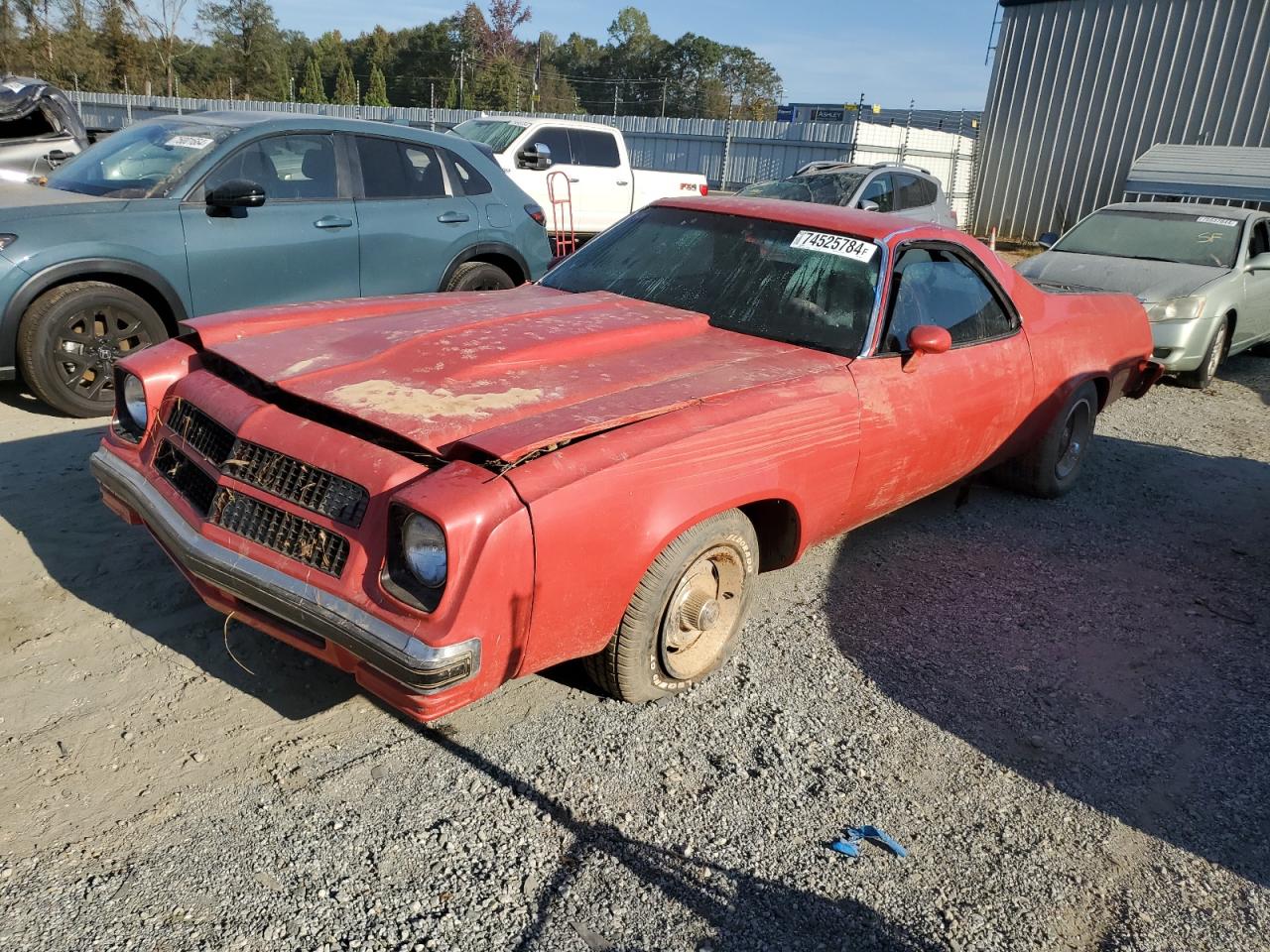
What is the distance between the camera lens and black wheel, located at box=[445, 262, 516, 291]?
22.6 feet

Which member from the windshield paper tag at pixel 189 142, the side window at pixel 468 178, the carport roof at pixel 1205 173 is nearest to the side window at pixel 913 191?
the carport roof at pixel 1205 173

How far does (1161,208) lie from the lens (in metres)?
9.42

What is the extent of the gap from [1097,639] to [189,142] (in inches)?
228

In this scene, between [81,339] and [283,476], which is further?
[81,339]

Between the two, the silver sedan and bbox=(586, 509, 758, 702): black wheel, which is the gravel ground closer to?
bbox=(586, 509, 758, 702): black wheel

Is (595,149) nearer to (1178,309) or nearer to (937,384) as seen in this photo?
(1178,309)

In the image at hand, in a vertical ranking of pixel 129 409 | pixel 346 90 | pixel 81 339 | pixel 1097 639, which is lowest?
pixel 1097 639

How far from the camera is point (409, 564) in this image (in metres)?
2.55

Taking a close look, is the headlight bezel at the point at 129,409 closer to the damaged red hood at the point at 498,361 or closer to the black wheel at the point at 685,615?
the damaged red hood at the point at 498,361

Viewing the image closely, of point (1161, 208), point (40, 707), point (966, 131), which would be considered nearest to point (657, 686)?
point (40, 707)

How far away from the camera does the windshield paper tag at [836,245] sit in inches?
161

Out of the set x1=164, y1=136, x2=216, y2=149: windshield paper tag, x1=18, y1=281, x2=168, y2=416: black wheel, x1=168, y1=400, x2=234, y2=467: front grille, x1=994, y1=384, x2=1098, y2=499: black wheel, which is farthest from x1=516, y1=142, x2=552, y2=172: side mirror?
x1=168, y1=400, x2=234, y2=467: front grille

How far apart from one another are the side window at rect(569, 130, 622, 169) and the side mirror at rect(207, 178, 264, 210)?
24.2 ft

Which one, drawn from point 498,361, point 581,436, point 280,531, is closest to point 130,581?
point 280,531
